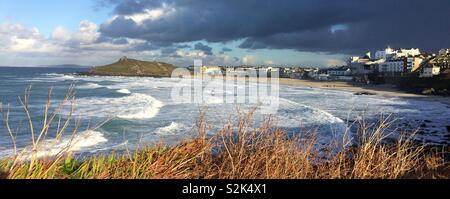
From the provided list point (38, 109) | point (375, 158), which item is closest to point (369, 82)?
point (38, 109)

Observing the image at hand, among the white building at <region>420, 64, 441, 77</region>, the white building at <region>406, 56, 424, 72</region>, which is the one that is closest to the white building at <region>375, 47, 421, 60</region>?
the white building at <region>406, 56, 424, 72</region>

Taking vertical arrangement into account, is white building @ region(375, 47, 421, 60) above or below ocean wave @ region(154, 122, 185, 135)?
above

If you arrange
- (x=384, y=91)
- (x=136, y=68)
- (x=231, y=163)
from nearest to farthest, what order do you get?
(x=231, y=163), (x=384, y=91), (x=136, y=68)

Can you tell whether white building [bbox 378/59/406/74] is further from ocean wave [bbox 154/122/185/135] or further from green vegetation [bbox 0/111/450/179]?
green vegetation [bbox 0/111/450/179]

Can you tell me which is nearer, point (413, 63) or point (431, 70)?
point (431, 70)

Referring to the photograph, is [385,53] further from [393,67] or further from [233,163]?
[233,163]

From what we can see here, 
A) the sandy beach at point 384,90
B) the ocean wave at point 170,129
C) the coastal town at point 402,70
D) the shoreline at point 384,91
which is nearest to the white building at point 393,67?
the coastal town at point 402,70

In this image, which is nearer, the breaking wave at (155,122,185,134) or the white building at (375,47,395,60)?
the breaking wave at (155,122,185,134)

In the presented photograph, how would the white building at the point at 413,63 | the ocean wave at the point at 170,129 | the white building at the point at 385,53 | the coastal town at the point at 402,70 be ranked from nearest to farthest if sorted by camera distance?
the ocean wave at the point at 170,129, the coastal town at the point at 402,70, the white building at the point at 413,63, the white building at the point at 385,53

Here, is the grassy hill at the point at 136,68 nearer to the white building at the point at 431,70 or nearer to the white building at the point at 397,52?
the white building at the point at 397,52

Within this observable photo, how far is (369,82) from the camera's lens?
8219cm

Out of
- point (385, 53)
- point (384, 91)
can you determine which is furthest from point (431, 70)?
point (385, 53)

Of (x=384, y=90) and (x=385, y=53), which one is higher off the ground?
(x=385, y=53)
